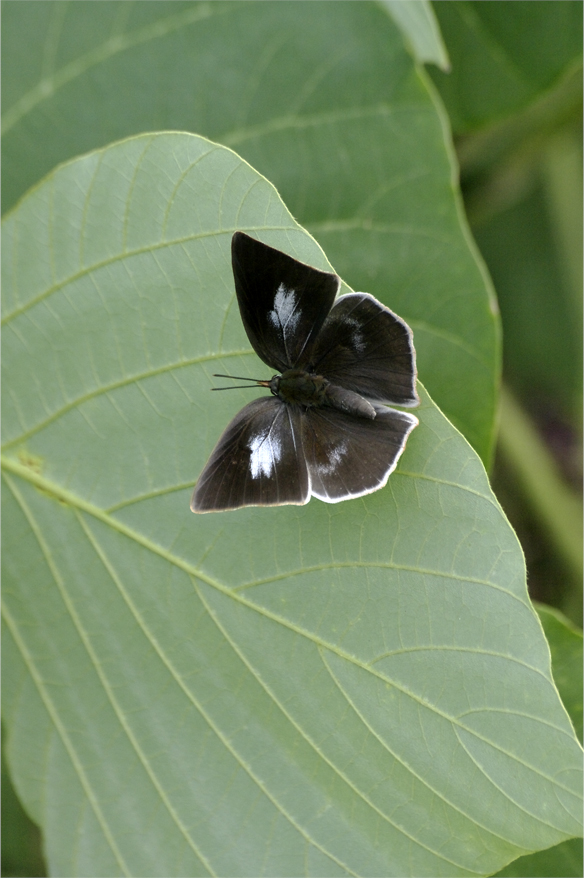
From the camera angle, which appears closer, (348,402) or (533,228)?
(348,402)

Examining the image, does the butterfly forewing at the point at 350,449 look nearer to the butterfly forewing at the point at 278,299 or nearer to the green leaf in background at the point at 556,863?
the butterfly forewing at the point at 278,299

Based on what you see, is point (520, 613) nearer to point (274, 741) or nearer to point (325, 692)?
point (325, 692)

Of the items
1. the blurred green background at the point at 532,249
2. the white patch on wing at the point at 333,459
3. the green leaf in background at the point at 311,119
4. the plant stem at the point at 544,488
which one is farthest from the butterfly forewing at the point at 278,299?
the plant stem at the point at 544,488

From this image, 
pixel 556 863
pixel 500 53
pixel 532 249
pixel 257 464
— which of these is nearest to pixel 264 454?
pixel 257 464

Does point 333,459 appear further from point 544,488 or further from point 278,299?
point 544,488

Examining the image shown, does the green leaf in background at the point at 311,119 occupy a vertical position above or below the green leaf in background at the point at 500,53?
below

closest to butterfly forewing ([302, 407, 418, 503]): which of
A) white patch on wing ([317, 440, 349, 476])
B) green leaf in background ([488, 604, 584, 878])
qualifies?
white patch on wing ([317, 440, 349, 476])

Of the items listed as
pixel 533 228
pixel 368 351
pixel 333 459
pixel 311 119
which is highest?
pixel 533 228

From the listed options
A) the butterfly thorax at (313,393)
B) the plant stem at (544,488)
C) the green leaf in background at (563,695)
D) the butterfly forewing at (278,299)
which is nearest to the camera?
the butterfly forewing at (278,299)
